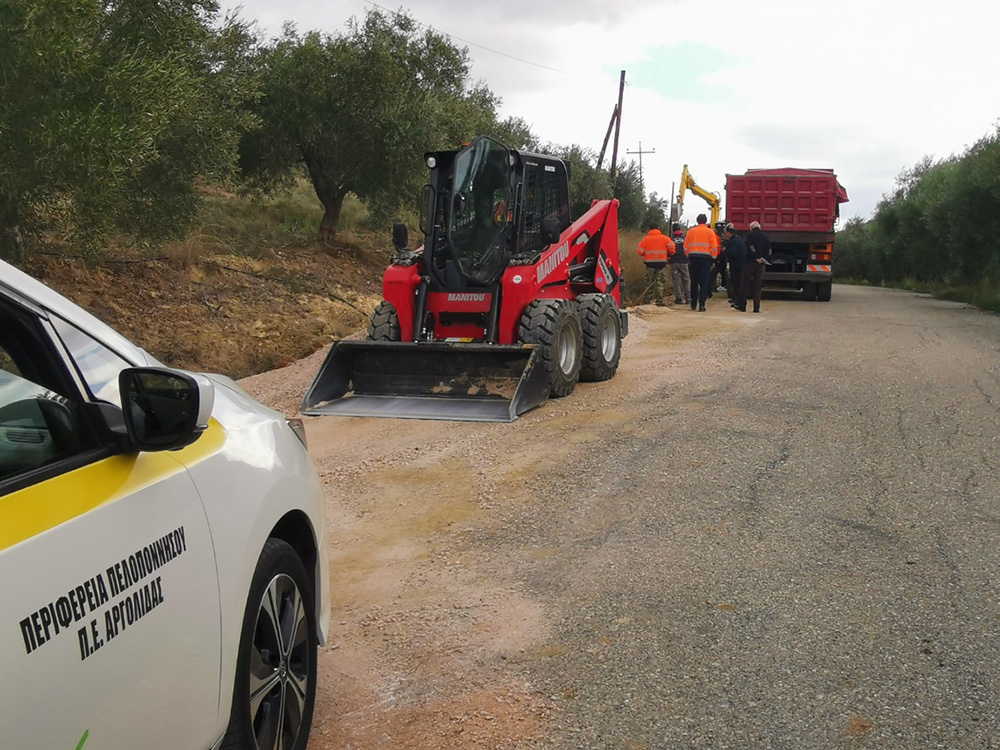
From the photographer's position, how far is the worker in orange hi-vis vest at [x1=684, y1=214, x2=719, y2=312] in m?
19.8

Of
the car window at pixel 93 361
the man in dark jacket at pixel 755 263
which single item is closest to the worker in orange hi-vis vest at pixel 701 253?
the man in dark jacket at pixel 755 263

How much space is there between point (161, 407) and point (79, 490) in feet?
1.02

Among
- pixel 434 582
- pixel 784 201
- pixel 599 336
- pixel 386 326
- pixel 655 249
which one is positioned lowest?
pixel 434 582

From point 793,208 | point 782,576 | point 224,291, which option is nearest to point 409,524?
point 782,576

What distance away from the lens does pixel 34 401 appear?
2.20m

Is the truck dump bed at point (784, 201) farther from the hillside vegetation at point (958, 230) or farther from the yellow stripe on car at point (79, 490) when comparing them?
the yellow stripe on car at point (79, 490)

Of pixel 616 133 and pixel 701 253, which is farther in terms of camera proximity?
pixel 616 133

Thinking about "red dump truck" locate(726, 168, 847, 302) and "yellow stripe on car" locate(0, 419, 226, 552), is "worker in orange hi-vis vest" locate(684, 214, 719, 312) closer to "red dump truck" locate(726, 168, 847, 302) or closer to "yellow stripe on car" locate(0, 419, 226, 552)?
"red dump truck" locate(726, 168, 847, 302)

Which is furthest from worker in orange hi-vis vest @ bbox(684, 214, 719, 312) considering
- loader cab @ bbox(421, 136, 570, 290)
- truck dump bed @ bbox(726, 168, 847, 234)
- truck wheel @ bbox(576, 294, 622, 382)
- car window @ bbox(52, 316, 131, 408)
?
car window @ bbox(52, 316, 131, 408)

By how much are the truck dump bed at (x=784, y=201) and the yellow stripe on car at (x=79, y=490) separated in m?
21.9

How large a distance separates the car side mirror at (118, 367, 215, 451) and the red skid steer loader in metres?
6.25

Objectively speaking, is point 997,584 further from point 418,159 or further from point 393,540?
point 418,159

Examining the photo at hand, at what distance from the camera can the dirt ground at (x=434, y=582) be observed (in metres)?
3.56

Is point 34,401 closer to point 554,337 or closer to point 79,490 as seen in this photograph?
point 79,490
